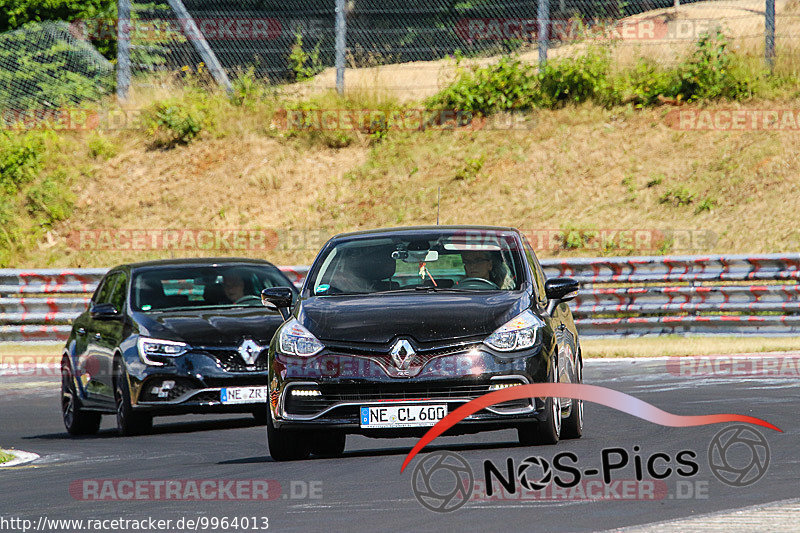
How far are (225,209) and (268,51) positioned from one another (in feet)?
15.0

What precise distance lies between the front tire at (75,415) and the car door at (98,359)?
0.15 m

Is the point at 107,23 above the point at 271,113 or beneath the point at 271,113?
above

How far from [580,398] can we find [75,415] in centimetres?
538

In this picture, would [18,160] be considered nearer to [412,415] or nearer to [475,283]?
[475,283]

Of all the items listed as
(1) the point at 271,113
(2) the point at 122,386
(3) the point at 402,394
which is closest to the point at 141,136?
(1) the point at 271,113

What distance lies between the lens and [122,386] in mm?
12938

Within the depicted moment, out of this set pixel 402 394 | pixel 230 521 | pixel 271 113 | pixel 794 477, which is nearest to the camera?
pixel 230 521

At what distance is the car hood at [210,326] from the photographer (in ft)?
42.4

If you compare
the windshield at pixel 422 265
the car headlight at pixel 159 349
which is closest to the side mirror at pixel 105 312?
the car headlight at pixel 159 349

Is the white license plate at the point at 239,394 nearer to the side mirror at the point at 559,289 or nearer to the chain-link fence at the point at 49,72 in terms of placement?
the side mirror at the point at 559,289

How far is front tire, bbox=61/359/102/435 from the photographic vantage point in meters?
13.8

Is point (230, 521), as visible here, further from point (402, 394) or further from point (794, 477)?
point (794, 477)

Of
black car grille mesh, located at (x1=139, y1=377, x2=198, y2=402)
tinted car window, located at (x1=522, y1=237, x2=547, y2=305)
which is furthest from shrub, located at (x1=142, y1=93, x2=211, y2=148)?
tinted car window, located at (x1=522, y1=237, x2=547, y2=305)

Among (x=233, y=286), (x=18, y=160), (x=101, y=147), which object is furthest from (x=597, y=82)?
(x=233, y=286)
